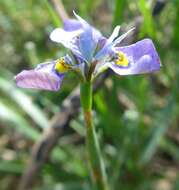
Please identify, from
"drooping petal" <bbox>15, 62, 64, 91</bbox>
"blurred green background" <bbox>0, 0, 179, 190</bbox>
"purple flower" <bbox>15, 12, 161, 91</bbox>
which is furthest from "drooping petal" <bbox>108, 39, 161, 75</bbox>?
"blurred green background" <bbox>0, 0, 179, 190</bbox>

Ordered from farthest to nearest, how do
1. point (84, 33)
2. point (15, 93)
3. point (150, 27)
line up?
point (15, 93)
point (150, 27)
point (84, 33)

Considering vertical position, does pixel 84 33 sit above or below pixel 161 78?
below

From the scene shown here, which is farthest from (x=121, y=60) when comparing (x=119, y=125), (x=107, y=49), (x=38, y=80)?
(x=119, y=125)

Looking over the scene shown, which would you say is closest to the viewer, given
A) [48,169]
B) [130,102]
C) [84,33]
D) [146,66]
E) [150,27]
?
[146,66]

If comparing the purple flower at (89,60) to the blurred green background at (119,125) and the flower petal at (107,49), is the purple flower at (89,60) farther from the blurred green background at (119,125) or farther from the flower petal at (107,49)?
the blurred green background at (119,125)

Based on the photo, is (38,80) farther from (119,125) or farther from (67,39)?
(119,125)

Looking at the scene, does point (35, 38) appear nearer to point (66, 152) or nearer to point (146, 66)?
point (66, 152)

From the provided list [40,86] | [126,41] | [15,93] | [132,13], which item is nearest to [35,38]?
[15,93]

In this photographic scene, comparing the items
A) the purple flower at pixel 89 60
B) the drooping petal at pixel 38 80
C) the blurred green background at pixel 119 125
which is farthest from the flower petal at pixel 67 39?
the blurred green background at pixel 119 125
